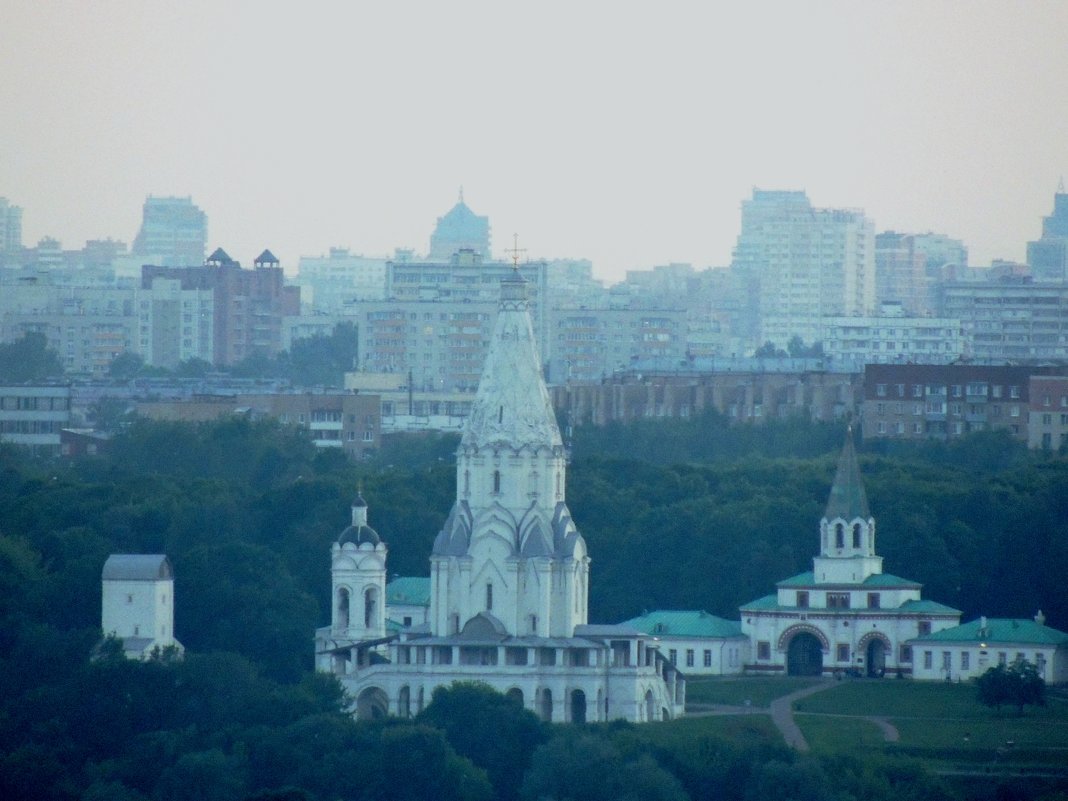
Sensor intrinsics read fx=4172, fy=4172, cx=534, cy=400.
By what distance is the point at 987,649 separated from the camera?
96938 millimetres

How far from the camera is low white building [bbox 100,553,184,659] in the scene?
95.1m

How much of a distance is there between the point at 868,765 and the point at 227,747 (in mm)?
13196

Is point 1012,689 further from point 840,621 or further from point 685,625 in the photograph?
point 685,625

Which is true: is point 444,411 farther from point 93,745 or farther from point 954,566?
point 93,745

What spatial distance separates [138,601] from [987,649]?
19.7 m

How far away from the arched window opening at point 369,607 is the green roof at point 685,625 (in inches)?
277

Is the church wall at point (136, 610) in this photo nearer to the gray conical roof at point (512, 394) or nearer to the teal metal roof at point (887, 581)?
the gray conical roof at point (512, 394)

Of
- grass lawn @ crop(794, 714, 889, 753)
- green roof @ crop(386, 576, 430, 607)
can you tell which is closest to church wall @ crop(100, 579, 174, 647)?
green roof @ crop(386, 576, 430, 607)

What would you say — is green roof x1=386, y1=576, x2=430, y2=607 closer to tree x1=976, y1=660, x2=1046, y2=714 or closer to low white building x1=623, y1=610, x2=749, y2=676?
low white building x1=623, y1=610, x2=749, y2=676

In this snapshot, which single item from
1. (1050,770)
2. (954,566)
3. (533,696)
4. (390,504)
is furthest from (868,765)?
(390,504)

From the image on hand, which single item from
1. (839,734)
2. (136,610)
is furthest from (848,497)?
(136,610)

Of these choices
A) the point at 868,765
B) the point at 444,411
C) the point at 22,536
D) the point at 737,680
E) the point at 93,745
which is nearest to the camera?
the point at 868,765

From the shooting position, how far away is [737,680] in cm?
9788

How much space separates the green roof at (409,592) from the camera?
101812 mm
